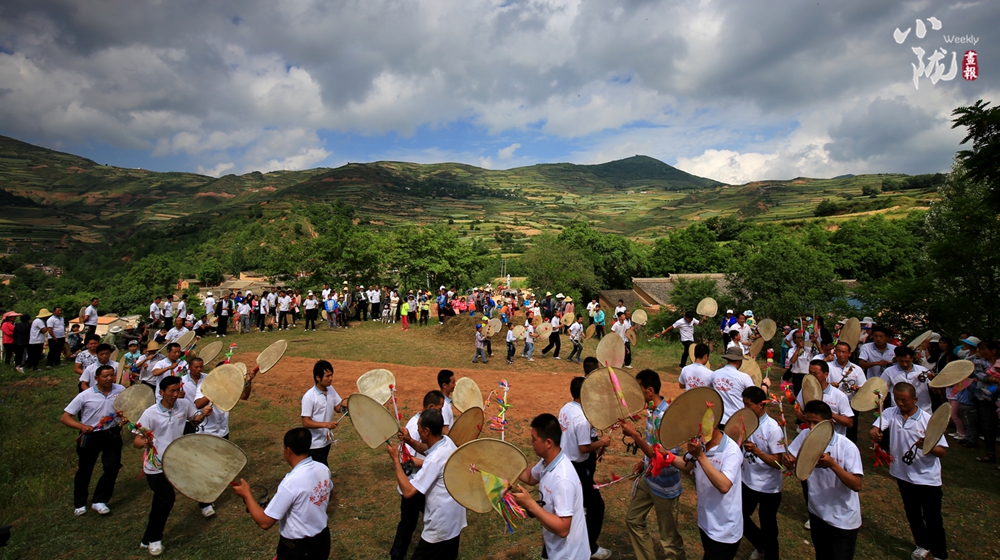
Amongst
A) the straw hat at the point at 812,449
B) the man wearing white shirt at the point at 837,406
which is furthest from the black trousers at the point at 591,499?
the man wearing white shirt at the point at 837,406

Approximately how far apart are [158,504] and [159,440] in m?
0.77

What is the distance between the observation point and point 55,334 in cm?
1484

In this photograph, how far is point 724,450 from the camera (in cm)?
440

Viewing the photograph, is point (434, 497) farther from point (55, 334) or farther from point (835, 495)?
point (55, 334)

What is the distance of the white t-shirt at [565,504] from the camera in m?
3.63

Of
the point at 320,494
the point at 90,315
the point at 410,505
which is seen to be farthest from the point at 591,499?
the point at 90,315

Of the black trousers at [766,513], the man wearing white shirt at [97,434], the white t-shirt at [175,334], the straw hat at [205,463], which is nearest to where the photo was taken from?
the straw hat at [205,463]

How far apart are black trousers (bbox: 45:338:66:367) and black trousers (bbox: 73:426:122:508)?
11.0 m

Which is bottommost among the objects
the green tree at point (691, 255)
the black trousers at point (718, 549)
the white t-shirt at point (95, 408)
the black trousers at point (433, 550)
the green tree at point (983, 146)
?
the green tree at point (691, 255)

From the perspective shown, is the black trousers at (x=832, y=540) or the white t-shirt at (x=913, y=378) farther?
the white t-shirt at (x=913, y=378)

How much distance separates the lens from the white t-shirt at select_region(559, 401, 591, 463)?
5.45 meters

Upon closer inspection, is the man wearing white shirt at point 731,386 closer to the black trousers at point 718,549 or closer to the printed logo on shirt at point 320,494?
the black trousers at point 718,549

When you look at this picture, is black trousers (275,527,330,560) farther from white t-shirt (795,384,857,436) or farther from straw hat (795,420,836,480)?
white t-shirt (795,384,857,436)

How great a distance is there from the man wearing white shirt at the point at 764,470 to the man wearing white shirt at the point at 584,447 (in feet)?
5.36
